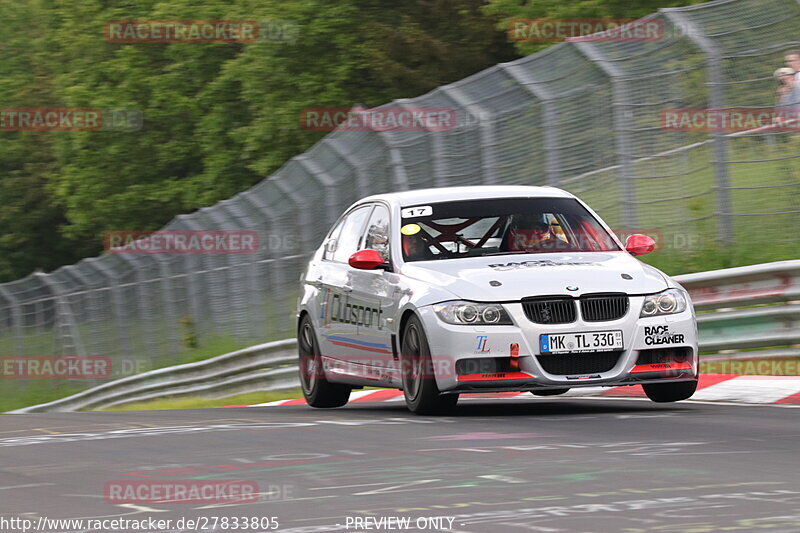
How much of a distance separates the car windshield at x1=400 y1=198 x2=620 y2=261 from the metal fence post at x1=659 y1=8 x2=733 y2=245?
9.82ft

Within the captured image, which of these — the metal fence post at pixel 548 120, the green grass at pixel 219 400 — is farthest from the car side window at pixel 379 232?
the green grass at pixel 219 400

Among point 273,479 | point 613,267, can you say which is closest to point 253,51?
point 613,267

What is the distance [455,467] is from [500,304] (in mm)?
2908

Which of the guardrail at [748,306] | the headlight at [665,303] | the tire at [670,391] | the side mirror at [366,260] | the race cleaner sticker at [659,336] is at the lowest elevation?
the tire at [670,391]

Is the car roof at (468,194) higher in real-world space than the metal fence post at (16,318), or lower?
higher

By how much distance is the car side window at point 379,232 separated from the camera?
11836 mm

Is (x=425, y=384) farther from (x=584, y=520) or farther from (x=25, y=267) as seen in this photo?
(x=25, y=267)

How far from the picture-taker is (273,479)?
729cm

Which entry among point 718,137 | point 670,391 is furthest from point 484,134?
point 670,391

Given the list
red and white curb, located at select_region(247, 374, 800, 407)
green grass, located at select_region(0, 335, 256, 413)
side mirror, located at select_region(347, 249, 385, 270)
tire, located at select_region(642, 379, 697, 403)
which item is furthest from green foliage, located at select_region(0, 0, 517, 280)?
tire, located at select_region(642, 379, 697, 403)

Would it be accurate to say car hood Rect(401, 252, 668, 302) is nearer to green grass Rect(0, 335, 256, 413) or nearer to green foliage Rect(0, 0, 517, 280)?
green grass Rect(0, 335, 256, 413)

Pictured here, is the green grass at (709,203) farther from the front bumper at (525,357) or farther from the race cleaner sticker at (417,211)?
the front bumper at (525,357)

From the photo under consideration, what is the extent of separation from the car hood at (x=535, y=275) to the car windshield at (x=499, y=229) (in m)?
0.33

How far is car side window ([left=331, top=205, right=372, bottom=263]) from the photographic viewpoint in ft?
41.7
